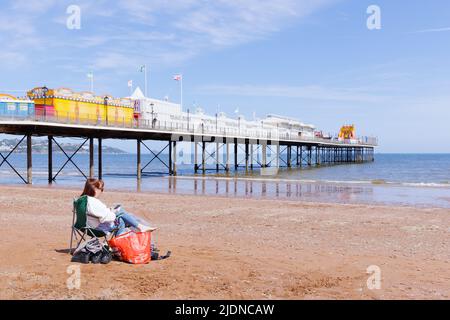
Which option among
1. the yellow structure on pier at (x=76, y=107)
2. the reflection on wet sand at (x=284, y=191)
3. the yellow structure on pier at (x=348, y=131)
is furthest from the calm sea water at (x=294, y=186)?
the yellow structure on pier at (x=348, y=131)

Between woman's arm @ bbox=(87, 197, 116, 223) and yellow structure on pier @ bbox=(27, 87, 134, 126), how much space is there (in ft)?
62.2

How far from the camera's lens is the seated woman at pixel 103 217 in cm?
620

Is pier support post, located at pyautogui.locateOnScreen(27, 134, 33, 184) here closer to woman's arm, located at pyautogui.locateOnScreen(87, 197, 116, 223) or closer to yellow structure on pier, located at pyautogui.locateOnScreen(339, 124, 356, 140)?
woman's arm, located at pyautogui.locateOnScreen(87, 197, 116, 223)

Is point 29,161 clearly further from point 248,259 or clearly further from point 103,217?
point 248,259

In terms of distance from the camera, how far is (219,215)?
12.2m

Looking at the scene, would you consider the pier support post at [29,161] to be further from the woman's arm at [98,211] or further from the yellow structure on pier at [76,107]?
the woman's arm at [98,211]

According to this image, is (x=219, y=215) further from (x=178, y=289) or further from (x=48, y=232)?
(x=178, y=289)

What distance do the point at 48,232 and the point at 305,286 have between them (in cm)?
549

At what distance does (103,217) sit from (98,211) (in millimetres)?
103

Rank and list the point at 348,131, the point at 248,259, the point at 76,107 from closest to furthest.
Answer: the point at 248,259, the point at 76,107, the point at 348,131

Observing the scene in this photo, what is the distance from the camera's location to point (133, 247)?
612 cm

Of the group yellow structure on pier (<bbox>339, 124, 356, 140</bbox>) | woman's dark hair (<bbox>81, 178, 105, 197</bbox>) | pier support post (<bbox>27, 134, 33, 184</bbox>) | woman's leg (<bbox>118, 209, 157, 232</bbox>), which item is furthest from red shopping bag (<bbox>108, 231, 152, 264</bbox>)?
yellow structure on pier (<bbox>339, 124, 356, 140</bbox>)

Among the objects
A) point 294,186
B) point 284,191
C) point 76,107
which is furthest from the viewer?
point 76,107

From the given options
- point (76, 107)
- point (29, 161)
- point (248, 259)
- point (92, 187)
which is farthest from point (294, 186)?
point (92, 187)
